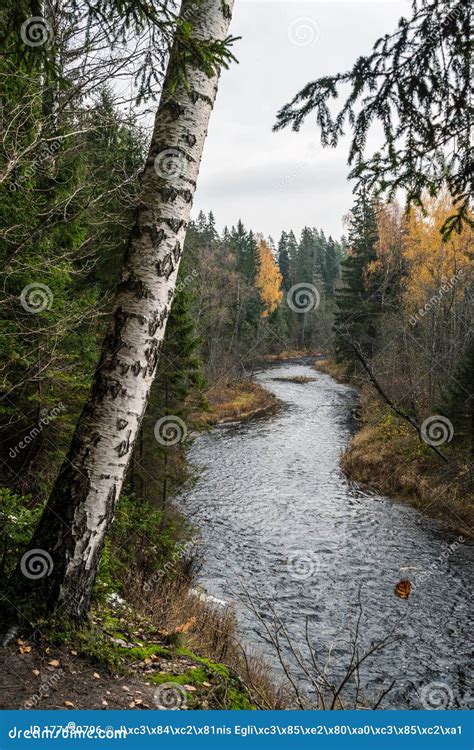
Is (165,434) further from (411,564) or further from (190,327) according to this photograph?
(411,564)

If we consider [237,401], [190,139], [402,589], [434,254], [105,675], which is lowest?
[402,589]

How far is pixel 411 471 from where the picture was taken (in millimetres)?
13938

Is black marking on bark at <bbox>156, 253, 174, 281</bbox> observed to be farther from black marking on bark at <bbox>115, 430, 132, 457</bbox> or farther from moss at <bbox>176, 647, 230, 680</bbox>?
moss at <bbox>176, 647, 230, 680</bbox>

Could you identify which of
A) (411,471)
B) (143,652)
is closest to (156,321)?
(143,652)

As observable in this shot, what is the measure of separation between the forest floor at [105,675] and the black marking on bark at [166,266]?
2352 millimetres

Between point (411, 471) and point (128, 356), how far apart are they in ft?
41.7

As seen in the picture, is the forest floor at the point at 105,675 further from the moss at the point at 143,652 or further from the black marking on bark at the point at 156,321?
the black marking on bark at the point at 156,321

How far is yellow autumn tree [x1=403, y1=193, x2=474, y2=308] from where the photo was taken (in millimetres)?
17750

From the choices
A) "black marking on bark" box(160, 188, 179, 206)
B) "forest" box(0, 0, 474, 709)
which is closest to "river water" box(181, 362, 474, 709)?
"forest" box(0, 0, 474, 709)

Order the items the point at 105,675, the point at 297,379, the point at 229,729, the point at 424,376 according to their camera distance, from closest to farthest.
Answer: the point at 229,729, the point at 105,675, the point at 424,376, the point at 297,379

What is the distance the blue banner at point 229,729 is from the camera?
2385mm

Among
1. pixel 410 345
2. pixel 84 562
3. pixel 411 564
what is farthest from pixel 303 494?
pixel 84 562

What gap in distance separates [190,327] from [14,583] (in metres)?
7.02

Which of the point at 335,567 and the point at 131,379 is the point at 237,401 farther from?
A: the point at 131,379
